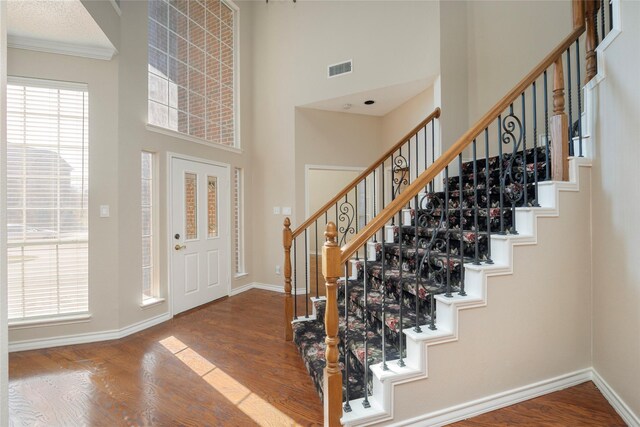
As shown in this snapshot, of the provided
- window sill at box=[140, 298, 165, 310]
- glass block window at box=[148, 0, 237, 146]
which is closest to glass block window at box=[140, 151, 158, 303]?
window sill at box=[140, 298, 165, 310]

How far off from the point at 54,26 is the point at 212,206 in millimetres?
2385

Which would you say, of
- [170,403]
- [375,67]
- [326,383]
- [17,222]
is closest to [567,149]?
[326,383]

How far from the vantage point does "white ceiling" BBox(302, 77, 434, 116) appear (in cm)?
394

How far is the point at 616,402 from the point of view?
1865 millimetres

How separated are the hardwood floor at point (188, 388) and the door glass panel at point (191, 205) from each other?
127 cm

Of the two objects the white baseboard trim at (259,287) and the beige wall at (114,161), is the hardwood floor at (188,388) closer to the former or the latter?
the beige wall at (114,161)

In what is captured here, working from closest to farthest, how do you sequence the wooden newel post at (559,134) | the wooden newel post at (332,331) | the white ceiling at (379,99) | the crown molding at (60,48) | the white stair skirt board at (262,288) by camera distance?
the wooden newel post at (332,331), the wooden newel post at (559,134), the crown molding at (60,48), the white ceiling at (379,99), the white stair skirt board at (262,288)

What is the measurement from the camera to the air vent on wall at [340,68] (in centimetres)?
421

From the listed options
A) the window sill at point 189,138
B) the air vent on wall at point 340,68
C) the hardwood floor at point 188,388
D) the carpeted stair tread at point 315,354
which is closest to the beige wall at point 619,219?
the hardwood floor at point 188,388

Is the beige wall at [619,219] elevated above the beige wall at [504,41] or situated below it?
below

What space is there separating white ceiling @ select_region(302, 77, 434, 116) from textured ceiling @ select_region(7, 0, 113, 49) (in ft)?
8.62

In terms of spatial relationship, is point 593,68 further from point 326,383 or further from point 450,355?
point 326,383

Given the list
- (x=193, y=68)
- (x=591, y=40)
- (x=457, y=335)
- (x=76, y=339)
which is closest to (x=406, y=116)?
(x=591, y=40)

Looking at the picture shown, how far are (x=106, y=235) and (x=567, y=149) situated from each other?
156 inches
